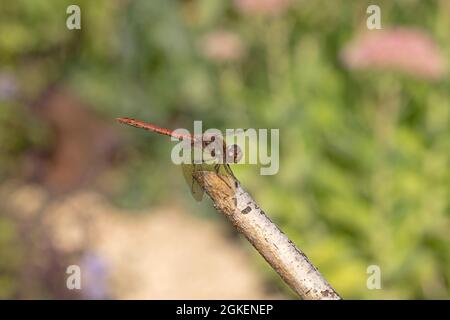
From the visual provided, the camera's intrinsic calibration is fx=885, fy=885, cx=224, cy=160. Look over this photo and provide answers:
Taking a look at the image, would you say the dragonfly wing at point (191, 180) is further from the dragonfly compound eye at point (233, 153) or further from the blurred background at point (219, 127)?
the blurred background at point (219, 127)

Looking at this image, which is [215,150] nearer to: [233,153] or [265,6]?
[233,153]

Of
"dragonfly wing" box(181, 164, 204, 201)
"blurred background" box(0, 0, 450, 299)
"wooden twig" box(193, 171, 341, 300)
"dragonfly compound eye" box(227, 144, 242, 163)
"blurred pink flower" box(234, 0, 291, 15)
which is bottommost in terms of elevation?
"wooden twig" box(193, 171, 341, 300)

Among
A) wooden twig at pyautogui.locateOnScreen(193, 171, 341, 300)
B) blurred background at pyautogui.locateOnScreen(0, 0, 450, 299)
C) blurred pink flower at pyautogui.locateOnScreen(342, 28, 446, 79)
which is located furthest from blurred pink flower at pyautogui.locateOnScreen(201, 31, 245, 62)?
wooden twig at pyautogui.locateOnScreen(193, 171, 341, 300)

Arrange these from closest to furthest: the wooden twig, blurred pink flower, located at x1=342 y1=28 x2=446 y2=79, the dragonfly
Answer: the wooden twig < the dragonfly < blurred pink flower, located at x1=342 y1=28 x2=446 y2=79

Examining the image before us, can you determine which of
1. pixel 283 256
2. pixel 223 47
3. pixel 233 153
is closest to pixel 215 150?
pixel 233 153

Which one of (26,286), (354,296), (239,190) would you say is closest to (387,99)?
(354,296)

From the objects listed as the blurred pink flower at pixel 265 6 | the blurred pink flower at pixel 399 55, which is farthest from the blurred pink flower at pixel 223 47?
the blurred pink flower at pixel 399 55

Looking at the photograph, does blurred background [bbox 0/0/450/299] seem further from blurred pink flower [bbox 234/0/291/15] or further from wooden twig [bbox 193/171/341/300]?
wooden twig [bbox 193/171/341/300]
